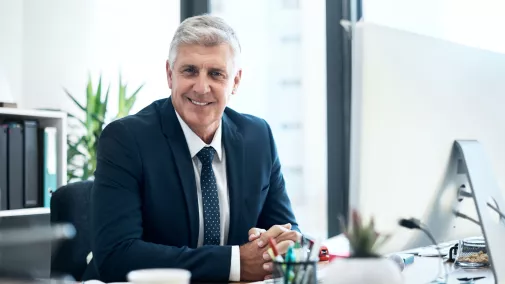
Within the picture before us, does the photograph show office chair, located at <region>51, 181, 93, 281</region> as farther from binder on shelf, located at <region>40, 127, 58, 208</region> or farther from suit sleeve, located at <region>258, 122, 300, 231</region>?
binder on shelf, located at <region>40, 127, 58, 208</region>

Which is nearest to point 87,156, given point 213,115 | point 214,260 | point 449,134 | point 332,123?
point 332,123

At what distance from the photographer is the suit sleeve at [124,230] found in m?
Result: 1.50

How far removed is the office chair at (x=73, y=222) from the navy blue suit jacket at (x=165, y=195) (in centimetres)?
20

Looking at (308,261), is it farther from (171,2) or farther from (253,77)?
(171,2)

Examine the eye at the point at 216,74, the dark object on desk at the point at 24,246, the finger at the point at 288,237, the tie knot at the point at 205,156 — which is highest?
the eye at the point at 216,74

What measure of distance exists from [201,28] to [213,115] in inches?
9.3

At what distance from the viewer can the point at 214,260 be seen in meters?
1.49

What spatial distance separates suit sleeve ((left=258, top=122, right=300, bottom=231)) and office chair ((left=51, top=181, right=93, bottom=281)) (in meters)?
0.51

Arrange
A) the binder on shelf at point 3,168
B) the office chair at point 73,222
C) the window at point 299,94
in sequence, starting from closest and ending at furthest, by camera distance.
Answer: the office chair at point 73,222 → the binder on shelf at point 3,168 → the window at point 299,94

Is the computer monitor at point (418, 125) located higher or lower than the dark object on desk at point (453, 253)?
higher

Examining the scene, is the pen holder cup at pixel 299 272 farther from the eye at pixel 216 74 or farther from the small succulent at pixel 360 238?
the eye at pixel 216 74

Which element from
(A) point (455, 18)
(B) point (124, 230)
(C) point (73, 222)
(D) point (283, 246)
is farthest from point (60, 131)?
(A) point (455, 18)

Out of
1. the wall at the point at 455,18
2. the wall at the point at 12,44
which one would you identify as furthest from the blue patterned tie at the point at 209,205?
the wall at the point at 12,44

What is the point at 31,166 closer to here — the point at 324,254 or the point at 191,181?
the point at 191,181
